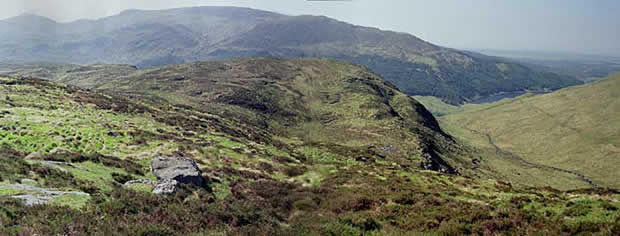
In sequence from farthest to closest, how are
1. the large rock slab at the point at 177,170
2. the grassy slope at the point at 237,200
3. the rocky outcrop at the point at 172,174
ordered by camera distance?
the large rock slab at the point at 177,170, the rocky outcrop at the point at 172,174, the grassy slope at the point at 237,200

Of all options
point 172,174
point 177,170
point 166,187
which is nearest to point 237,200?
point 166,187

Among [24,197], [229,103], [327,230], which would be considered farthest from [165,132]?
[229,103]

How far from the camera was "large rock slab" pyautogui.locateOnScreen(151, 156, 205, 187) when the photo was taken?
856 inches

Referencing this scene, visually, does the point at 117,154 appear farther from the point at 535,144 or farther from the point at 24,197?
the point at 535,144

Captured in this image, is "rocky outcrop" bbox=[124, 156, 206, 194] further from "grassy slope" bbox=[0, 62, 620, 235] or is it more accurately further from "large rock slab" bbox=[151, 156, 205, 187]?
"grassy slope" bbox=[0, 62, 620, 235]

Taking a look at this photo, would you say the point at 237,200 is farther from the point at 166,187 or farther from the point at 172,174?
the point at 172,174

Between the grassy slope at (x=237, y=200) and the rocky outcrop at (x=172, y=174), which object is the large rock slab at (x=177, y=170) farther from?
the grassy slope at (x=237, y=200)

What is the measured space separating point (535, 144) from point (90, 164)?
774 ft

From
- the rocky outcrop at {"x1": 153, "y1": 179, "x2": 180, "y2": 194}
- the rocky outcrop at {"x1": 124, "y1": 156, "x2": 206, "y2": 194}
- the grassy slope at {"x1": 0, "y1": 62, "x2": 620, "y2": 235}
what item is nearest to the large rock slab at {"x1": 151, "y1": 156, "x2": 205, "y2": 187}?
the rocky outcrop at {"x1": 124, "y1": 156, "x2": 206, "y2": 194}

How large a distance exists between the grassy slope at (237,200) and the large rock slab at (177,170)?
115 cm

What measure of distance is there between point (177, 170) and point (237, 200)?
19.4ft

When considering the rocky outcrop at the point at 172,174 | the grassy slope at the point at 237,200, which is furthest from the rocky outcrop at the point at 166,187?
the grassy slope at the point at 237,200

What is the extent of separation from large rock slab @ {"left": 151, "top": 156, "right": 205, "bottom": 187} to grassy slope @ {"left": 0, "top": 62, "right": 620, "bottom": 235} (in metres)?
1.15

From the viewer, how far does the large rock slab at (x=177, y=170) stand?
21734mm
